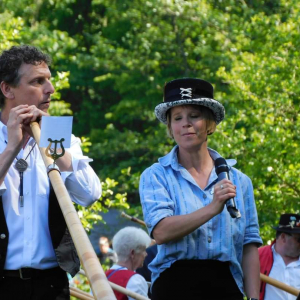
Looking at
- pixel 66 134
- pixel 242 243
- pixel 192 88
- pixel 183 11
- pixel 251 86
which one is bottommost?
pixel 242 243

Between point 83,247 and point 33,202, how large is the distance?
4.02 feet

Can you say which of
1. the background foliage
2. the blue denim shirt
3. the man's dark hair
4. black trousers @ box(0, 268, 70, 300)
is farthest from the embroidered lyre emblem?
the background foliage

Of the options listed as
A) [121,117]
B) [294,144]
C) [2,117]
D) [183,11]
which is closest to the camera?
[2,117]

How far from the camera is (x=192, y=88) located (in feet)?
15.6

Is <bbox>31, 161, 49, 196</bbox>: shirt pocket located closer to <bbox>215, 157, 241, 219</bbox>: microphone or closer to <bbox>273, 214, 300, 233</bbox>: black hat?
<bbox>215, 157, 241, 219</bbox>: microphone

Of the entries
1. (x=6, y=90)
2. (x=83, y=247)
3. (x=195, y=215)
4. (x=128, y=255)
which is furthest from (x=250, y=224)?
(x=128, y=255)

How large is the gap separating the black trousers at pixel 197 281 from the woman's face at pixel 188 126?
25.0 inches

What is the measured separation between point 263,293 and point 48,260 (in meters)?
4.58

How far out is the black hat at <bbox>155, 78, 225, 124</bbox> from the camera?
469cm

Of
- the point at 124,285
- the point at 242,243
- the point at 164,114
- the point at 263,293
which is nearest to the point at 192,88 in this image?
the point at 164,114

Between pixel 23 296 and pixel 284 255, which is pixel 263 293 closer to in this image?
pixel 284 255

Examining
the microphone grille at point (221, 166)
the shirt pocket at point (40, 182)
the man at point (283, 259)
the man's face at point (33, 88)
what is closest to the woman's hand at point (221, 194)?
the microphone grille at point (221, 166)

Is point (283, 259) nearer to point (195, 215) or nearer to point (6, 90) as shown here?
point (195, 215)

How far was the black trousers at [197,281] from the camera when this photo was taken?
14.7 feet
